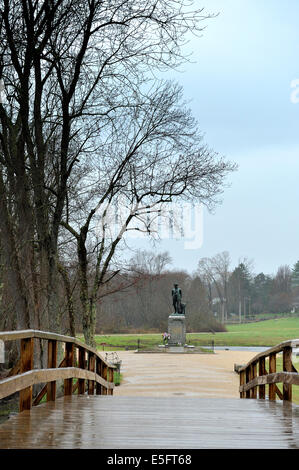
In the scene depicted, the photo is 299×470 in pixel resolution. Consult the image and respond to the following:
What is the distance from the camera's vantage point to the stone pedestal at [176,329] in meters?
33.6

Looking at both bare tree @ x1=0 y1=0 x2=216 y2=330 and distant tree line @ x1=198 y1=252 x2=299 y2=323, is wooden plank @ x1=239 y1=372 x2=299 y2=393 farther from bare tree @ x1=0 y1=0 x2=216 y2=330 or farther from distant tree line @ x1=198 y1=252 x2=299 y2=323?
distant tree line @ x1=198 y1=252 x2=299 y2=323

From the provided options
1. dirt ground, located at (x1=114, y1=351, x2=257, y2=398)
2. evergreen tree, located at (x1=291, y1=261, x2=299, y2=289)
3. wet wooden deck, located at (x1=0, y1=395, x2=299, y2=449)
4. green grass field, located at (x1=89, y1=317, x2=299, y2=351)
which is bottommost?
green grass field, located at (x1=89, y1=317, x2=299, y2=351)

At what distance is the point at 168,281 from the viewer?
214 ft

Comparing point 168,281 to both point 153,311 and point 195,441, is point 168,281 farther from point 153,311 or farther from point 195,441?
point 195,441

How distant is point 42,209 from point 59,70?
2895 mm

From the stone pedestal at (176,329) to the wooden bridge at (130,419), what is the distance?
26.5 metres

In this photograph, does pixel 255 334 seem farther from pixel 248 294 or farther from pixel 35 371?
pixel 35 371

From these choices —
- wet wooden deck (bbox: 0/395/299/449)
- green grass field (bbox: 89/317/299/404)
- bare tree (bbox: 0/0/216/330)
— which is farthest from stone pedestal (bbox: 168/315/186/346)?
wet wooden deck (bbox: 0/395/299/449)

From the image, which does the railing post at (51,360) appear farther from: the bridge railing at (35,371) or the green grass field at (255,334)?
the green grass field at (255,334)

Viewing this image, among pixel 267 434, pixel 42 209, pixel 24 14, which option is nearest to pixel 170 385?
pixel 42 209

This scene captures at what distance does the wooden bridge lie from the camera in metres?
3.88

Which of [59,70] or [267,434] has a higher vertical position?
[59,70]

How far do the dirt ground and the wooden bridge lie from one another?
8.18 meters

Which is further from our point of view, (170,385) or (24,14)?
(170,385)
